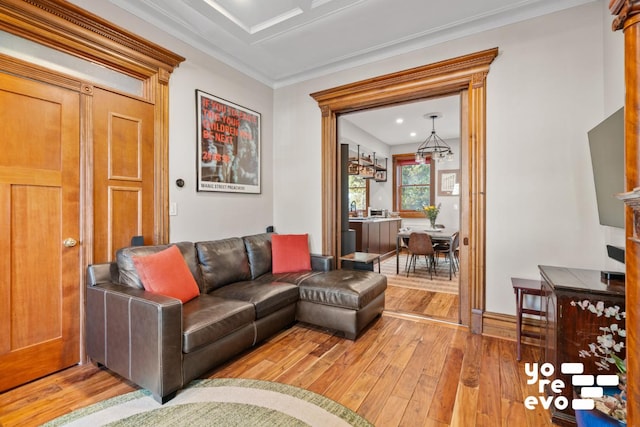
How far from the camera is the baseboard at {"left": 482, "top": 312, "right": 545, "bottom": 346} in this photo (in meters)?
2.67

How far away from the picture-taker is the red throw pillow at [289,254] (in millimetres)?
3445

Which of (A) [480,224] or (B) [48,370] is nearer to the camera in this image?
(B) [48,370]

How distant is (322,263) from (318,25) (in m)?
2.46

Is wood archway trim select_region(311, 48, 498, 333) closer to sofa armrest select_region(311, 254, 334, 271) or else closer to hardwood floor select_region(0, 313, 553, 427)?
hardwood floor select_region(0, 313, 553, 427)

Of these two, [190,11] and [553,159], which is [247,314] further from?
[553,159]

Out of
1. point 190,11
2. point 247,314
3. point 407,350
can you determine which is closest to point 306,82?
point 190,11

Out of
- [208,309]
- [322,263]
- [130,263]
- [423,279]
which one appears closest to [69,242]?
[130,263]

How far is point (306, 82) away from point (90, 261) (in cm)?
310

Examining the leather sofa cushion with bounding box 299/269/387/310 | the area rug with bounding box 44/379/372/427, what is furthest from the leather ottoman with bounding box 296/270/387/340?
the area rug with bounding box 44/379/372/427

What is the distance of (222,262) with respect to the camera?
3.01 m

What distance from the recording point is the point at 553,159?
2.59m

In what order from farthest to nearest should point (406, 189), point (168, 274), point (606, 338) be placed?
point (406, 189) < point (168, 274) < point (606, 338)

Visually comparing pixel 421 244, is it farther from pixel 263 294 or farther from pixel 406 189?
pixel 406 189

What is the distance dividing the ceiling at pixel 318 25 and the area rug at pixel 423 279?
3194 millimetres
